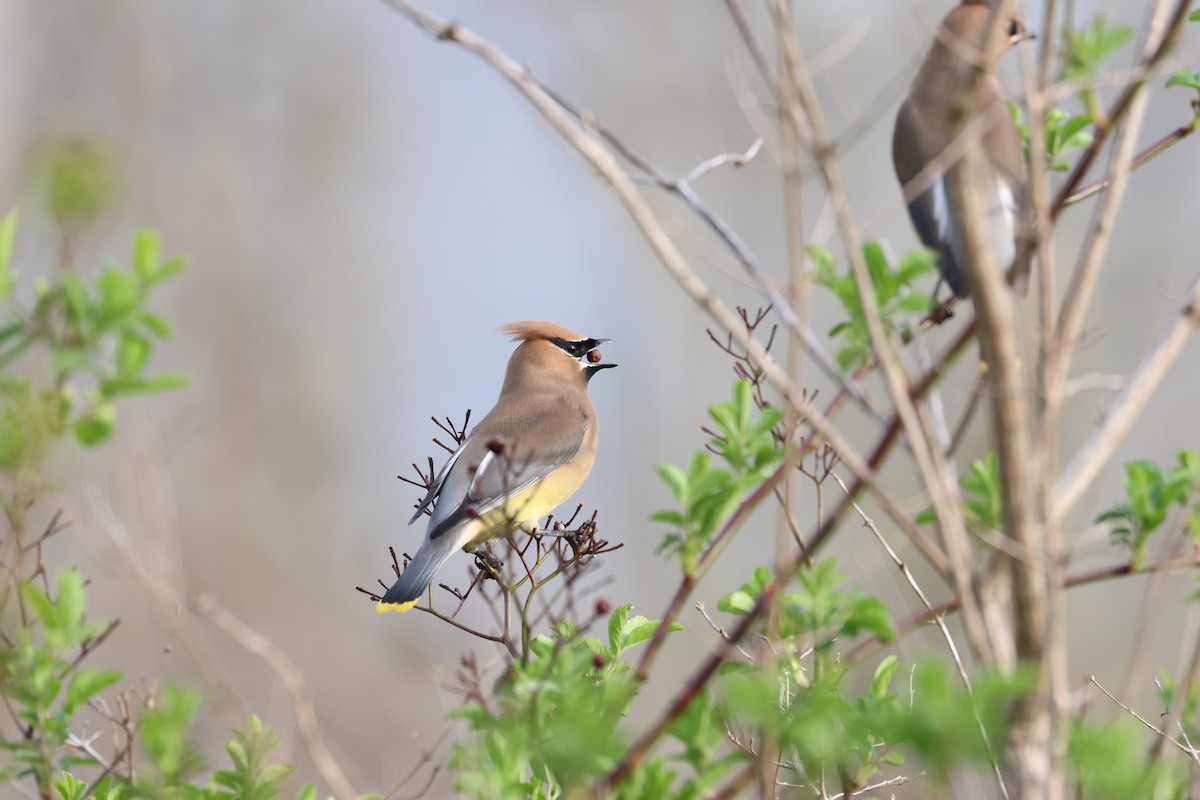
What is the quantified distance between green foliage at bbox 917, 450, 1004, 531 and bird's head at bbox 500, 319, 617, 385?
2.86 meters

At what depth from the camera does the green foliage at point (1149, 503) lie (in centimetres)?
181

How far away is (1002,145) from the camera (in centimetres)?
301

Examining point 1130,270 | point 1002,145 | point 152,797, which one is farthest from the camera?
point 1130,270

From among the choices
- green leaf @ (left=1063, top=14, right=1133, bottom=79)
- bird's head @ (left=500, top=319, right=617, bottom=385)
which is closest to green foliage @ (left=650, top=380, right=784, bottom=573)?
green leaf @ (left=1063, top=14, right=1133, bottom=79)

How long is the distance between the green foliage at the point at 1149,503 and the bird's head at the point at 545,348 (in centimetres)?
299

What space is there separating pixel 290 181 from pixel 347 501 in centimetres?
362

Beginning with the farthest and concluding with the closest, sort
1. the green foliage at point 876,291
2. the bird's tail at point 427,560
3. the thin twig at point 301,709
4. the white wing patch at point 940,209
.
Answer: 1. the bird's tail at point 427,560
2. the white wing patch at point 940,209
3. the thin twig at point 301,709
4. the green foliage at point 876,291

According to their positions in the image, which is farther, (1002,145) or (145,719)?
(1002,145)

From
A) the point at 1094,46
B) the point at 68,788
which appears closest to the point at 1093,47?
the point at 1094,46

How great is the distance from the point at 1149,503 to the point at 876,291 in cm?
46

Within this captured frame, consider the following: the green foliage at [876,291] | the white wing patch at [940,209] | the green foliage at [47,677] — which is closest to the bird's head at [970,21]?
the white wing patch at [940,209]

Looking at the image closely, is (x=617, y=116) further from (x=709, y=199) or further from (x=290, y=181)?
(x=290, y=181)

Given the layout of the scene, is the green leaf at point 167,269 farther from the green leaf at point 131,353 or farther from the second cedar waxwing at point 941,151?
the second cedar waxwing at point 941,151

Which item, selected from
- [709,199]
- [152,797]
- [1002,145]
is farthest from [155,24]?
[152,797]
